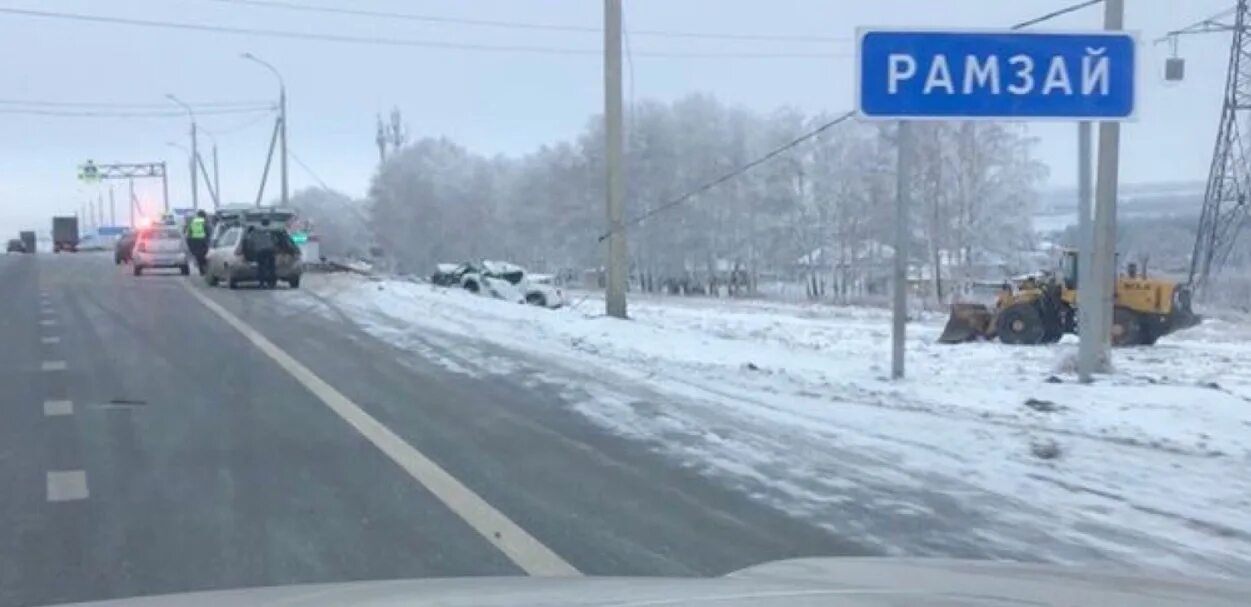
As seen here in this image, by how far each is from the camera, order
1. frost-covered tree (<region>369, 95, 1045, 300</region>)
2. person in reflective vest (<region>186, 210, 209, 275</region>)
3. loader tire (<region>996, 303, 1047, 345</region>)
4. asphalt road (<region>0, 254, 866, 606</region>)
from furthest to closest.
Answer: frost-covered tree (<region>369, 95, 1045, 300</region>)
person in reflective vest (<region>186, 210, 209, 275</region>)
loader tire (<region>996, 303, 1047, 345</region>)
asphalt road (<region>0, 254, 866, 606</region>)

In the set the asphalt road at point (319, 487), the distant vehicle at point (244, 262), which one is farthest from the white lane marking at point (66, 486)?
the distant vehicle at point (244, 262)

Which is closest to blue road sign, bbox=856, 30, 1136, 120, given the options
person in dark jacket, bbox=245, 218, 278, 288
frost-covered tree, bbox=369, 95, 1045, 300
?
person in dark jacket, bbox=245, 218, 278, 288

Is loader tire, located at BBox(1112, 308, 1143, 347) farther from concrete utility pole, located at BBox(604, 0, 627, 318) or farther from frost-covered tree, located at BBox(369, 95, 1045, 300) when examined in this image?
frost-covered tree, located at BBox(369, 95, 1045, 300)

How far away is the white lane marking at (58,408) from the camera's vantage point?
44.3ft

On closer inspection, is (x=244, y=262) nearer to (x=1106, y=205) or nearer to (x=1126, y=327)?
(x=1126, y=327)

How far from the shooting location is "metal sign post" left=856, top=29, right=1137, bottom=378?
15578mm

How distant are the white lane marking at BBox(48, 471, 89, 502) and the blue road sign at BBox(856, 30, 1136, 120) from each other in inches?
337

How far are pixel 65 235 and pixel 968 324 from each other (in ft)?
297

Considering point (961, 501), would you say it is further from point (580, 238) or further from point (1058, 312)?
point (580, 238)

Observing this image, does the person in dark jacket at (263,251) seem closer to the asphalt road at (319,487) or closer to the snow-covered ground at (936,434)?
the snow-covered ground at (936,434)

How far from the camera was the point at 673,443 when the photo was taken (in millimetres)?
11836

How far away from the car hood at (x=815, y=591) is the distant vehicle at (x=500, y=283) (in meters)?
34.5

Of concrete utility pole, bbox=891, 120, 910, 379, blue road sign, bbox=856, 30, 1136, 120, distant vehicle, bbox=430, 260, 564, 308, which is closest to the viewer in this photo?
blue road sign, bbox=856, 30, 1136, 120

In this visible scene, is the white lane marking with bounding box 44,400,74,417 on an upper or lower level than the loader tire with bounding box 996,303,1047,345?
upper
